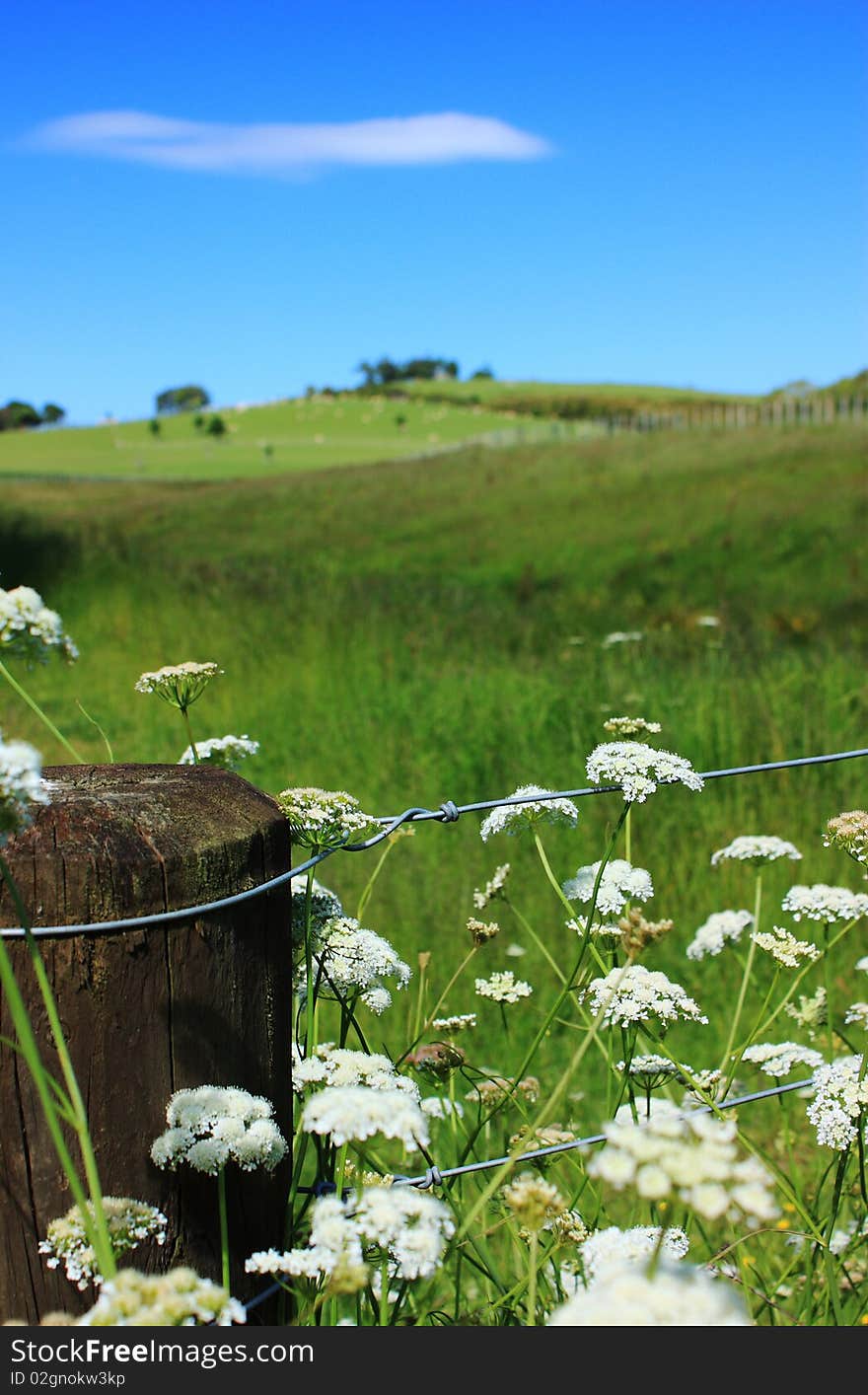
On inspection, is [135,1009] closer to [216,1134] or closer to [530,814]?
[216,1134]

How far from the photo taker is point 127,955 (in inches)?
65.4

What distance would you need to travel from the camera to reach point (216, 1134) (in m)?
1.59

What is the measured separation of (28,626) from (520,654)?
9779 millimetres

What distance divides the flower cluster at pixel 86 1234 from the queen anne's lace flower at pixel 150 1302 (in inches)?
11.5

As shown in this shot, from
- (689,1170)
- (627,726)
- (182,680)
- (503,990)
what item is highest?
(182,680)

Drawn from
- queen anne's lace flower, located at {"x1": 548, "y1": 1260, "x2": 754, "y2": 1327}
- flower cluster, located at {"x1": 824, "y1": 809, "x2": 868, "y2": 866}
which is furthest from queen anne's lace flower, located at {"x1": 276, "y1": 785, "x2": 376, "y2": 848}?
queen anne's lace flower, located at {"x1": 548, "y1": 1260, "x2": 754, "y2": 1327}

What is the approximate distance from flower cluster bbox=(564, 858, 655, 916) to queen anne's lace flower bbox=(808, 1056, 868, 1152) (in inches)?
19.1

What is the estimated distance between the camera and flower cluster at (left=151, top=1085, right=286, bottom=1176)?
5.18 feet

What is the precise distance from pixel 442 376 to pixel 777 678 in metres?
118

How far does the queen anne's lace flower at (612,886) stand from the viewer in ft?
7.64

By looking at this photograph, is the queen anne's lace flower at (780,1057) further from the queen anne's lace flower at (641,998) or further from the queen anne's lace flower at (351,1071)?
the queen anne's lace flower at (351,1071)

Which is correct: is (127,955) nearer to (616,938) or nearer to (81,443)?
(616,938)

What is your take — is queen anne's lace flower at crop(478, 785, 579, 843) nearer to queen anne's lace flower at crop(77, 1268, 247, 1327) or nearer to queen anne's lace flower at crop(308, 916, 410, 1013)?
queen anne's lace flower at crop(308, 916, 410, 1013)

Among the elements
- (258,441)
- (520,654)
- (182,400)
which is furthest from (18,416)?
(520,654)
